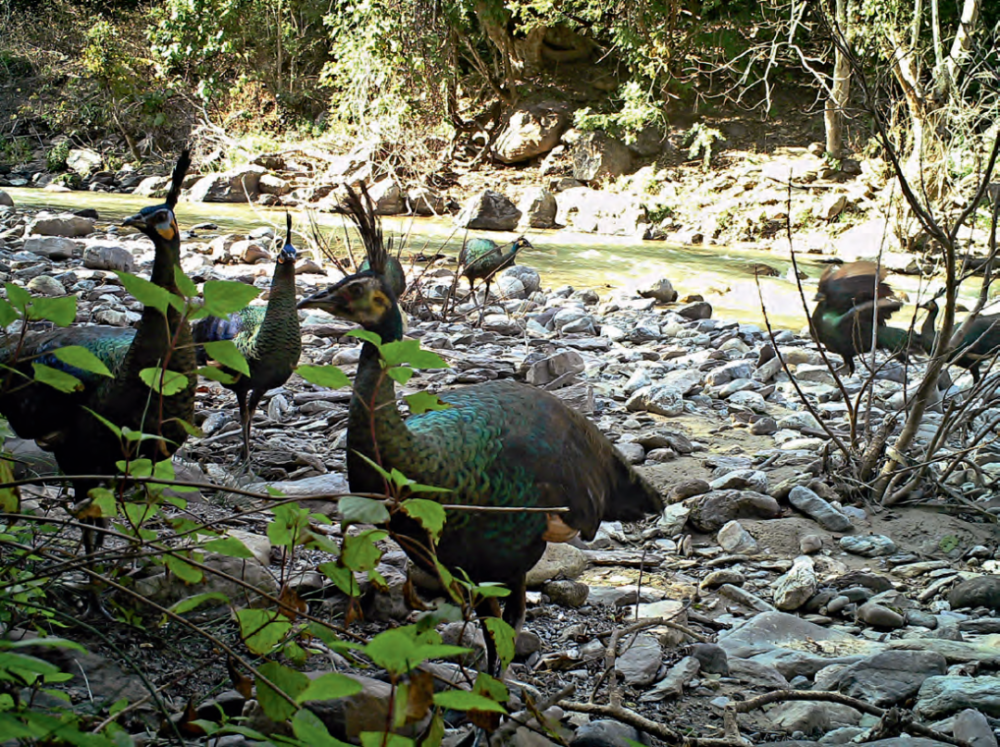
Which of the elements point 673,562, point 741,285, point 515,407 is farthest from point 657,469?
point 741,285

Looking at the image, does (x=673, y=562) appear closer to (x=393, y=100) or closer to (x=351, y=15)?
(x=393, y=100)

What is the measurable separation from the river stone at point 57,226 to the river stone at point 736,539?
11296 millimetres

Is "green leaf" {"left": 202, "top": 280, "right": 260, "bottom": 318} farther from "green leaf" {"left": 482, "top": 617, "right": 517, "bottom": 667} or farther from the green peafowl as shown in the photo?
the green peafowl

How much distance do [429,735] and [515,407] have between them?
1609 millimetres

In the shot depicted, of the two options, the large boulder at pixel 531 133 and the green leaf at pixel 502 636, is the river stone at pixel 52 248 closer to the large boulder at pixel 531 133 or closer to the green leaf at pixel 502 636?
the green leaf at pixel 502 636

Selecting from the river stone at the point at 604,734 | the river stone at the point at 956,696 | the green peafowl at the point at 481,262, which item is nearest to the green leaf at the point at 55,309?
the river stone at the point at 604,734

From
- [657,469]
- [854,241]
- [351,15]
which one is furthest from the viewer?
[351,15]

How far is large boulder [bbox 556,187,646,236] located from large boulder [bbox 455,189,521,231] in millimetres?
1319

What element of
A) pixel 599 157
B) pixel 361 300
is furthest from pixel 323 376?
pixel 599 157

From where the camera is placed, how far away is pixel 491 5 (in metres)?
20.9

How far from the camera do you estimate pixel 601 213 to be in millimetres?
17984

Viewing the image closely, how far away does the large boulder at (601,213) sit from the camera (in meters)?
17.6

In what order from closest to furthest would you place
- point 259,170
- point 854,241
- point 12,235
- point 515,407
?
point 515,407 < point 12,235 < point 854,241 < point 259,170

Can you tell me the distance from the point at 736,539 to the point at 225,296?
3132 mm
